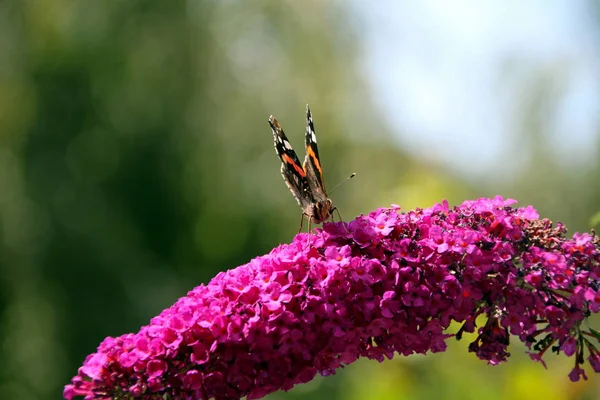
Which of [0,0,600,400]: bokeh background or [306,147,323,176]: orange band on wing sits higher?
[0,0,600,400]: bokeh background

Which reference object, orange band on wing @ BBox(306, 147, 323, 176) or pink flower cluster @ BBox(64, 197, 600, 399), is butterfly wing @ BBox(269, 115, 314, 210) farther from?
pink flower cluster @ BBox(64, 197, 600, 399)

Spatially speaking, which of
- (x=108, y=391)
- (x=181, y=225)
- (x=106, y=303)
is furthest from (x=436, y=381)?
(x=181, y=225)

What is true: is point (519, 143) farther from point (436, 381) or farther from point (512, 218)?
point (512, 218)

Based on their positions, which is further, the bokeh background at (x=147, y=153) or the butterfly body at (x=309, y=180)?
the bokeh background at (x=147, y=153)

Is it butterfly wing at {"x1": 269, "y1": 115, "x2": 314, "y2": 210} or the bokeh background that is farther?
the bokeh background

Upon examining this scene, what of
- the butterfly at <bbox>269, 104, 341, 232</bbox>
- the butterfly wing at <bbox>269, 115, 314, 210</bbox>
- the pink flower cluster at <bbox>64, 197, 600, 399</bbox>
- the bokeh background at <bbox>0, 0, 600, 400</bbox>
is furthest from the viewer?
the bokeh background at <bbox>0, 0, 600, 400</bbox>

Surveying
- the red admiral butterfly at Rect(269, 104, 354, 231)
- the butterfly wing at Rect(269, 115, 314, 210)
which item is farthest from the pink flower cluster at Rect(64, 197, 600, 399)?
the butterfly wing at Rect(269, 115, 314, 210)

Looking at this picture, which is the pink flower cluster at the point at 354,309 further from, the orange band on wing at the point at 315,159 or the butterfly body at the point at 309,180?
the orange band on wing at the point at 315,159

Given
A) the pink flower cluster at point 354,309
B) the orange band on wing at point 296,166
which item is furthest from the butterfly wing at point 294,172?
the pink flower cluster at point 354,309
